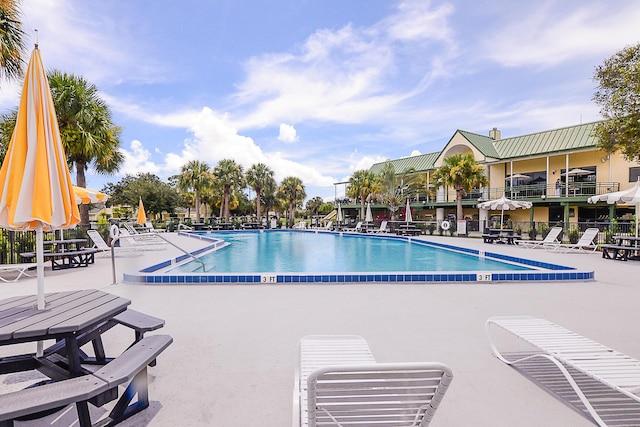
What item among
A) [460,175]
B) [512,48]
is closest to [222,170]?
[460,175]

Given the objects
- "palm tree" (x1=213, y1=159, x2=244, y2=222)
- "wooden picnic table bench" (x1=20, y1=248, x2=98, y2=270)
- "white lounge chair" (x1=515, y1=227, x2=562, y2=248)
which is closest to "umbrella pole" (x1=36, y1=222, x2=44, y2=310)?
"wooden picnic table bench" (x1=20, y1=248, x2=98, y2=270)

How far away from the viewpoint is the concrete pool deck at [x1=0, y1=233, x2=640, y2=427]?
7.88 feet

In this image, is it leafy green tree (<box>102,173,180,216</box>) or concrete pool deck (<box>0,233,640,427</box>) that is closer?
concrete pool deck (<box>0,233,640,427</box>)

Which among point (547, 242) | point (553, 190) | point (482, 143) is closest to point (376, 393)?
point (547, 242)

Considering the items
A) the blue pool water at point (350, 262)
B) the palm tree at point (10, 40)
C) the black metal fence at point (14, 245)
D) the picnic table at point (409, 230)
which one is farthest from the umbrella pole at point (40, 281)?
the picnic table at point (409, 230)

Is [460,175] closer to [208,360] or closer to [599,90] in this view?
[599,90]

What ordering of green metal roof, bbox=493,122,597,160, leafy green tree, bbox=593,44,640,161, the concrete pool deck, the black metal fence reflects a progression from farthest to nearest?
green metal roof, bbox=493,122,597,160, leafy green tree, bbox=593,44,640,161, the black metal fence, the concrete pool deck

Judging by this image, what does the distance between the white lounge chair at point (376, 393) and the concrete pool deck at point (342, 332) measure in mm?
819

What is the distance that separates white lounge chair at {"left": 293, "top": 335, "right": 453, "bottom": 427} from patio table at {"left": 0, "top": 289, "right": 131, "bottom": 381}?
175cm

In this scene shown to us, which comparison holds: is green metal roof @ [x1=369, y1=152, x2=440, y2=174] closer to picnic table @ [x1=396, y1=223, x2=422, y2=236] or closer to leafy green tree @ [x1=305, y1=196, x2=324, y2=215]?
picnic table @ [x1=396, y1=223, x2=422, y2=236]

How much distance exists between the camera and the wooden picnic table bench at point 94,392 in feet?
5.26

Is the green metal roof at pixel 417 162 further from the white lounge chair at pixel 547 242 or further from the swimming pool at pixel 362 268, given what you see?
the white lounge chair at pixel 547 242

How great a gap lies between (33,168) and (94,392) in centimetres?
→ 189

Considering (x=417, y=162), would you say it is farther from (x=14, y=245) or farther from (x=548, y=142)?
(x=14, y=245)
